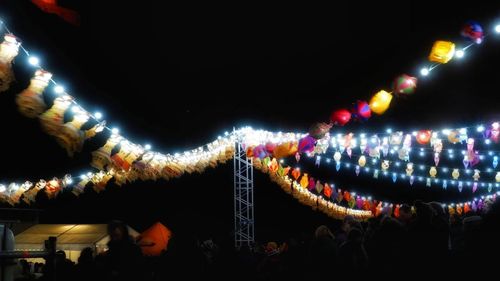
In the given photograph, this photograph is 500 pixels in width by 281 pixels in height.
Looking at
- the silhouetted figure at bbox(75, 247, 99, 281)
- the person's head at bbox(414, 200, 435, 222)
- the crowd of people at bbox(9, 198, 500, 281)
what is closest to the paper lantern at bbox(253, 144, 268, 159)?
the crowd of people at bbox(9, 198, 500, 281)

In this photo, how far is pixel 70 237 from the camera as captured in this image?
1941cm

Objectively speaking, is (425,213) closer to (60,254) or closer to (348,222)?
(348,222)

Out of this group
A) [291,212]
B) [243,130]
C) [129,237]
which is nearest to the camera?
[129,237]

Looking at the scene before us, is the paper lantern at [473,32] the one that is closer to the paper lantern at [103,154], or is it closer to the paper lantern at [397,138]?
the paper lantern at [397,138]

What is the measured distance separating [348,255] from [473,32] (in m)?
4.79

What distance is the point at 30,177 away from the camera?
67.1 feet

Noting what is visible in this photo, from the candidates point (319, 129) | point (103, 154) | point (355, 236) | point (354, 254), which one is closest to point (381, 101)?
point (319, 129)

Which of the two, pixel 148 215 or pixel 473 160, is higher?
pixel 473 160

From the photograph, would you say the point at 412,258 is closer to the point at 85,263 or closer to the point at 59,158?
the point at 85,263

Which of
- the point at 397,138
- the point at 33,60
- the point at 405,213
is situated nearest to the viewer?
the point at 405,213

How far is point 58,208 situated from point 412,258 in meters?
27.6

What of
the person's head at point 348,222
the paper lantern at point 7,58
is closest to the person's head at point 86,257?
the paper lantern at point 7,58

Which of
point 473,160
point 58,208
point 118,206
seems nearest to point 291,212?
point 118,206

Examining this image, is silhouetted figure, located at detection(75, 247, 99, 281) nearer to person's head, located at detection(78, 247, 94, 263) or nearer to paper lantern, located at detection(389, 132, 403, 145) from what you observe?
person's head, located at detection(78, 247, 94, 263)
